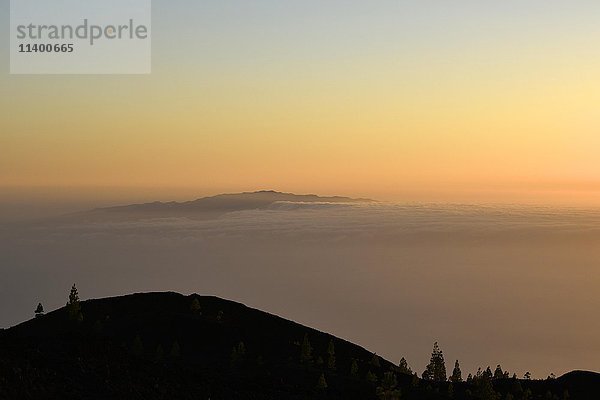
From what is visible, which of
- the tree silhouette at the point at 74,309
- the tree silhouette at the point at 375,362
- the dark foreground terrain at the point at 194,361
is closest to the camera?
the dark foreground terrain at the point at 194,361

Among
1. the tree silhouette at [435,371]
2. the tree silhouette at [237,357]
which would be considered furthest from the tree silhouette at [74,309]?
the tree silhouette at [435,371]

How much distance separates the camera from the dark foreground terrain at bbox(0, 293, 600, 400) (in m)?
53.0

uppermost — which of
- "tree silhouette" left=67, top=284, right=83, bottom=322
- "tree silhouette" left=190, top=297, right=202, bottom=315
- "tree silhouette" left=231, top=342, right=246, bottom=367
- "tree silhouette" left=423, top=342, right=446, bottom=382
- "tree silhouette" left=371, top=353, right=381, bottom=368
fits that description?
"tree silhouette" left=67, top=284, right=83, bottom=322

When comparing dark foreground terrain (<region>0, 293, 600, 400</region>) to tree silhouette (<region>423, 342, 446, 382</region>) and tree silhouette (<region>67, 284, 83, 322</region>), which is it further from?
tree silhouette (<region>423, 342, 446, 382</region>)

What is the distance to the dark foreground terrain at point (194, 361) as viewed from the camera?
2085 inches

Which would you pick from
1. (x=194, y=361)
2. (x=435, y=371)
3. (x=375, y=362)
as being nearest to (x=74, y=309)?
(x=194, y=361)

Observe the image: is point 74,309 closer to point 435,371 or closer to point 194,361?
point 194,361

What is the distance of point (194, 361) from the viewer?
91562mm

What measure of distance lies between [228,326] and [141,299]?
22.8 metres

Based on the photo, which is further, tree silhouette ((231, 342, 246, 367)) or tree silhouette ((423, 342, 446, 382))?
tree silhouette ((423, 342, 446, 382))

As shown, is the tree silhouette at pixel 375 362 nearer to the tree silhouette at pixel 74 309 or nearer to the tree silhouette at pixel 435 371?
the tree silhouette at pixel 435 371

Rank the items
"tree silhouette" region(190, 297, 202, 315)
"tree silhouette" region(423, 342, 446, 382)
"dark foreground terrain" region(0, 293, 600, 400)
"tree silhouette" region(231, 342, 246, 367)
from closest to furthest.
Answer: "dark foreground terrain" region(0, 293, 600, 400) → "tree silhouette" region(231, 342, 246, 367) → "tree silhouette" region(190, 297, 202, 315) → "tree silhouette" region(423, 342, 446, 382)

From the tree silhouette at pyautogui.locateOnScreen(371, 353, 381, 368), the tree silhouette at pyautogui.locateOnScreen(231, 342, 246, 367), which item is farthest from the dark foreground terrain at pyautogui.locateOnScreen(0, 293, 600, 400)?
→ the tree silhouette at pyautogui.locateOnScreen(231, 342, 246, 367)

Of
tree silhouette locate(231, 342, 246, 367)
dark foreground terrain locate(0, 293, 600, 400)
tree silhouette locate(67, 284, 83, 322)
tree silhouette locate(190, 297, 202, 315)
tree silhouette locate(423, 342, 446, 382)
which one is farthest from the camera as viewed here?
tree silhouette locate(423, 342, 446, 382)
